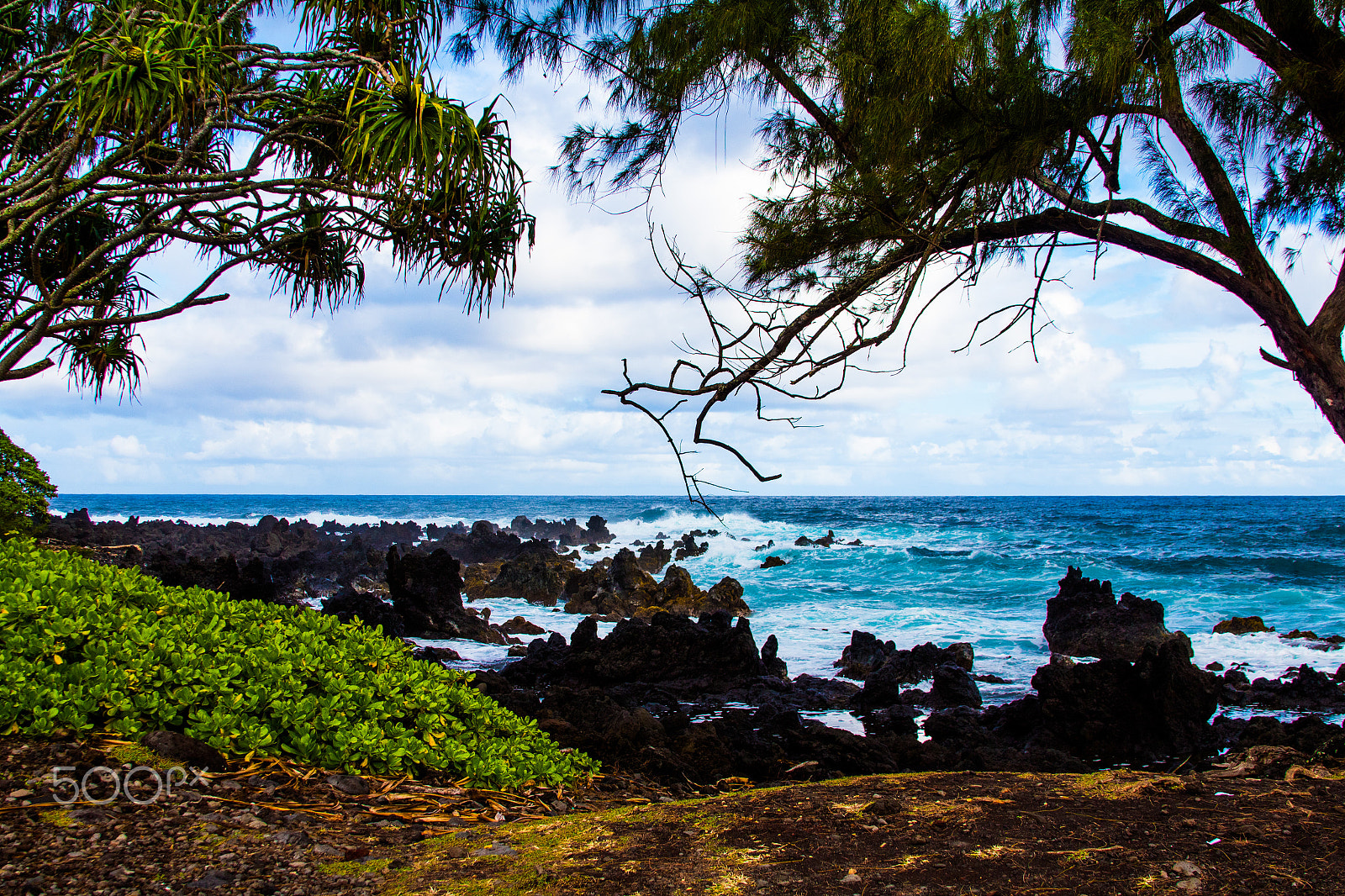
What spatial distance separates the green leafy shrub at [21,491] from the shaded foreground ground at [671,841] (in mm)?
6113

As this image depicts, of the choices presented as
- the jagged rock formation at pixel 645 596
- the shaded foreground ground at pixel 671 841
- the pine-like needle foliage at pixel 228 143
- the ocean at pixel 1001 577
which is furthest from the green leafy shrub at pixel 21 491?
the jagged rock formation at pixel 645 596

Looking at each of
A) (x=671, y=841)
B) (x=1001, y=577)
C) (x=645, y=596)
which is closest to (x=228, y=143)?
(x=671, y=841)

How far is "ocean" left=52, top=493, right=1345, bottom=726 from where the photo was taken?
11.3 meters

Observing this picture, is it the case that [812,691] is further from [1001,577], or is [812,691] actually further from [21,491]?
[1001,577]

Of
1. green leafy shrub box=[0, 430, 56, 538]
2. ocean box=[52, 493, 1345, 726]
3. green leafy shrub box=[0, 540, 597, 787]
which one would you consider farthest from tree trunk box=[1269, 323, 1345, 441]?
green leafy shrub box=[0, 430, 56, 538]

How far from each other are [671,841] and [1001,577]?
18.9m

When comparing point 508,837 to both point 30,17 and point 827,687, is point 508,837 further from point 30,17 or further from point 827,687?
point 30,17

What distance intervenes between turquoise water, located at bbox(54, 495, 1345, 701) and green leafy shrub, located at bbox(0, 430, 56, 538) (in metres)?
4.83

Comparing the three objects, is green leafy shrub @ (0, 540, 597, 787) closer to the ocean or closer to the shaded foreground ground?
the shaded foreground ground

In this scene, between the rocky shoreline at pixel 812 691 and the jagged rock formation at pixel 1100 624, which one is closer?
the rocky shoreline at pixel 812 691

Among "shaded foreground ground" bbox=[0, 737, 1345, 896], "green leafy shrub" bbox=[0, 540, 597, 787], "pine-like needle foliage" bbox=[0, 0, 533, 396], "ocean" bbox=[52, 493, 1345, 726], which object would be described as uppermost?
"pine-like needle foliage" bbox=[0, 0, 533, 396]

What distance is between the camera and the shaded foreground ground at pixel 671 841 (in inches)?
77.4

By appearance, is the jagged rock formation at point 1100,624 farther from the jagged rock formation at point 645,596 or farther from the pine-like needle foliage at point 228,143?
the pine-like needle foliage at point 228,143

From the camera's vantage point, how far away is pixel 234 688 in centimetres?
285
